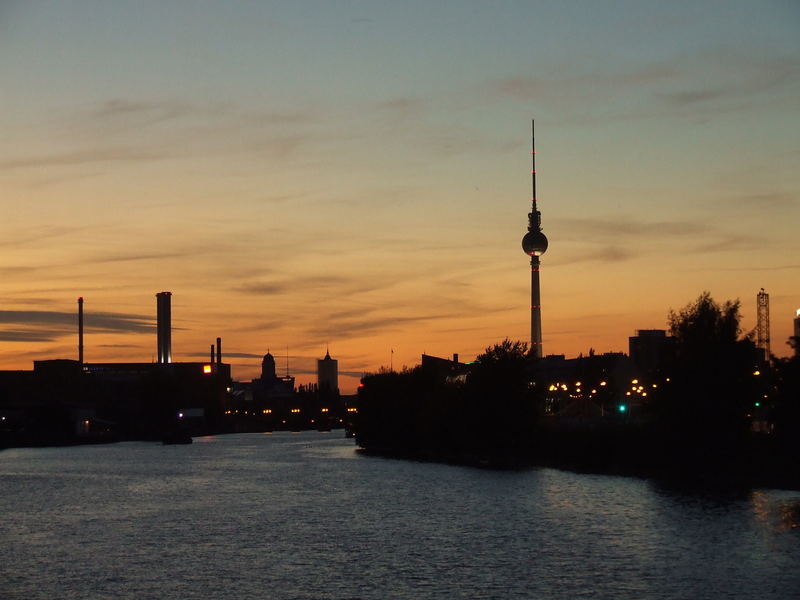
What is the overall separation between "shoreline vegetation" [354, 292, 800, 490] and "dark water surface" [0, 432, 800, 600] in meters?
5.46

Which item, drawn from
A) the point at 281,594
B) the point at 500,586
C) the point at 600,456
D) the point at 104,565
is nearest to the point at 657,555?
the point at 500,586

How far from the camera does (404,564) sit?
151ft

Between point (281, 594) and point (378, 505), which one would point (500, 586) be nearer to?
point (281, 594)

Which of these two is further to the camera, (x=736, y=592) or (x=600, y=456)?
(x=600, y=456)

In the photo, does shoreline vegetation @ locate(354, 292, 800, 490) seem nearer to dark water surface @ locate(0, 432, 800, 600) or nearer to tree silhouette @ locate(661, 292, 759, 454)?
tree silhouette @ locate(661, 292, 759, 454)

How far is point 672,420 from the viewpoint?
90.2 metres

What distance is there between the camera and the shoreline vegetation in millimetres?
79375

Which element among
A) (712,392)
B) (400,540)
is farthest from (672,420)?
(400,540)

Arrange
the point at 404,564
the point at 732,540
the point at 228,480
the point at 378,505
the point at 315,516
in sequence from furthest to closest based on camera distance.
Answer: the point at 228,480 < the point at 378,505 < the point at 315,516 < the point at 732,540 < the point at 404,564

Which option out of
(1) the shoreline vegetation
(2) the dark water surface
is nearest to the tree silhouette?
(1) the shoreline vegetation

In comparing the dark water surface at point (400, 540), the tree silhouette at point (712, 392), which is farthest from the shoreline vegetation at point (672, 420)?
the dark water surface at point (400, 540)

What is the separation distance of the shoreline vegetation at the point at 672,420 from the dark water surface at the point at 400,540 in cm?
546

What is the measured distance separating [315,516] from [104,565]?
20065mm

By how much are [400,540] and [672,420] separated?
139ft
